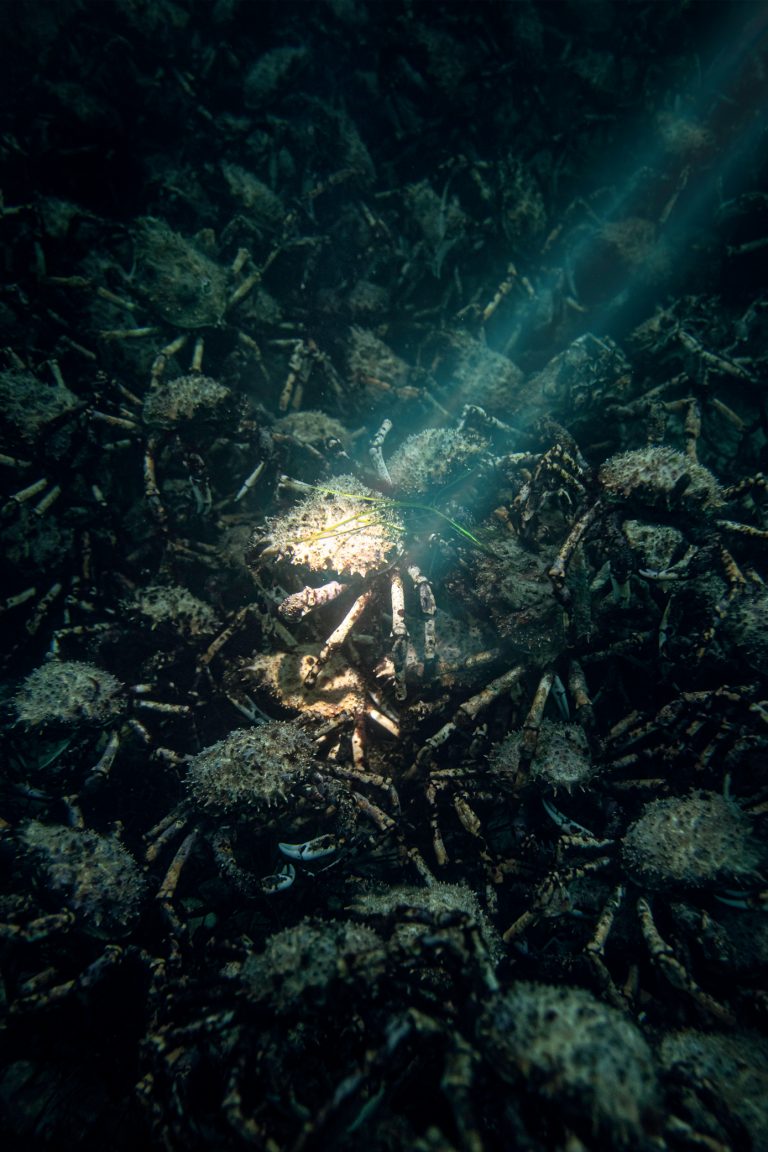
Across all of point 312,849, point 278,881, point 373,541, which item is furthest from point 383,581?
point 278,881

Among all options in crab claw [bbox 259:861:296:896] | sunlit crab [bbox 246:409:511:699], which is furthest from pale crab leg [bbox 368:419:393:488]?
crab claw [bbox 259:861:296:896]

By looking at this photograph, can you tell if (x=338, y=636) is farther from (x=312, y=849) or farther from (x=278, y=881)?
(x=278, y=881)

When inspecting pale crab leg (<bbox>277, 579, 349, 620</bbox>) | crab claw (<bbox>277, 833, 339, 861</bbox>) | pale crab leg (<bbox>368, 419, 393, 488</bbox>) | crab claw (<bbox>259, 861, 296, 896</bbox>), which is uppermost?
pale crab leg (<bbox>368, 419, 393, 488</bbox>)

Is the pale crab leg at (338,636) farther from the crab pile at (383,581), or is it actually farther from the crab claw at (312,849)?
the crab claw at (312,849)

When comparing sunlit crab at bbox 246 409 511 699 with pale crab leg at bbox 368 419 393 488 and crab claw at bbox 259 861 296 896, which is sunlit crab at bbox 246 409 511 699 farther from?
crab claw at bbox 259 861 296 896

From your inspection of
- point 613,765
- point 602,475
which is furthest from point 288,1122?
point 602,475

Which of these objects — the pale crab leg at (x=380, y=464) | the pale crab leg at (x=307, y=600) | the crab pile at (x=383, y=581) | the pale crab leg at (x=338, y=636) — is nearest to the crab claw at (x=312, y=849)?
the crab pile at (x=383, y=581)
